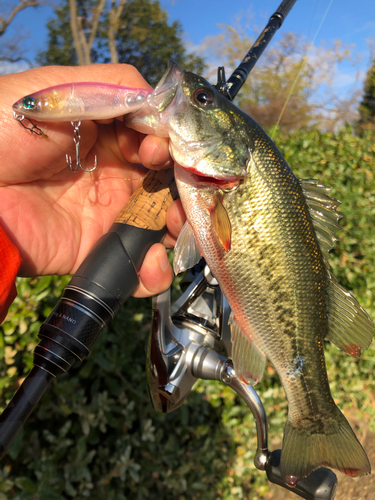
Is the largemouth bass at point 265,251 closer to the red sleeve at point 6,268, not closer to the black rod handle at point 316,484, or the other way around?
the black rod handle at point 316,484

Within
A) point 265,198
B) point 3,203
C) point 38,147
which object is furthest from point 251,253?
point 3,203

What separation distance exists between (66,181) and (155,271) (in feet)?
2.45

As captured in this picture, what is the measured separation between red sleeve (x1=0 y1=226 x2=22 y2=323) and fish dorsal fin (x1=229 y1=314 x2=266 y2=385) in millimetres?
948

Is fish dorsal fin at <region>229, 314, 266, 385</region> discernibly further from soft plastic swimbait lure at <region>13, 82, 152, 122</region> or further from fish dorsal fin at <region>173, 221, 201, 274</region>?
soft plastic swimbait lure at <region>13, 82, 152, 122</region>

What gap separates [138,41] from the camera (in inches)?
568

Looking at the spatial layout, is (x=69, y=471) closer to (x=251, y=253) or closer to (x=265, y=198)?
(x=251, y=253)

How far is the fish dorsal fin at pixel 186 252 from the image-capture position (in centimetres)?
142

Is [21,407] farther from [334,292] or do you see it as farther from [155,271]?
[334,292]

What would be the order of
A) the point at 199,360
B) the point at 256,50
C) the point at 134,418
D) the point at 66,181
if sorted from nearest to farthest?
the point at 199,360 < the point at 66,181 < the point at 256,50 < the point at 134,418

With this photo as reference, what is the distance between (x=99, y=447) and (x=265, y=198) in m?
2.12

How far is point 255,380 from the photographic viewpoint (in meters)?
1.40

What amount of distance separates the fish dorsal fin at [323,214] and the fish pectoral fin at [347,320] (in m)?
0.14

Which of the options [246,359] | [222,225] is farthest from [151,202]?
[246,359]

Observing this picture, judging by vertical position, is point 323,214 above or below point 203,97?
below
